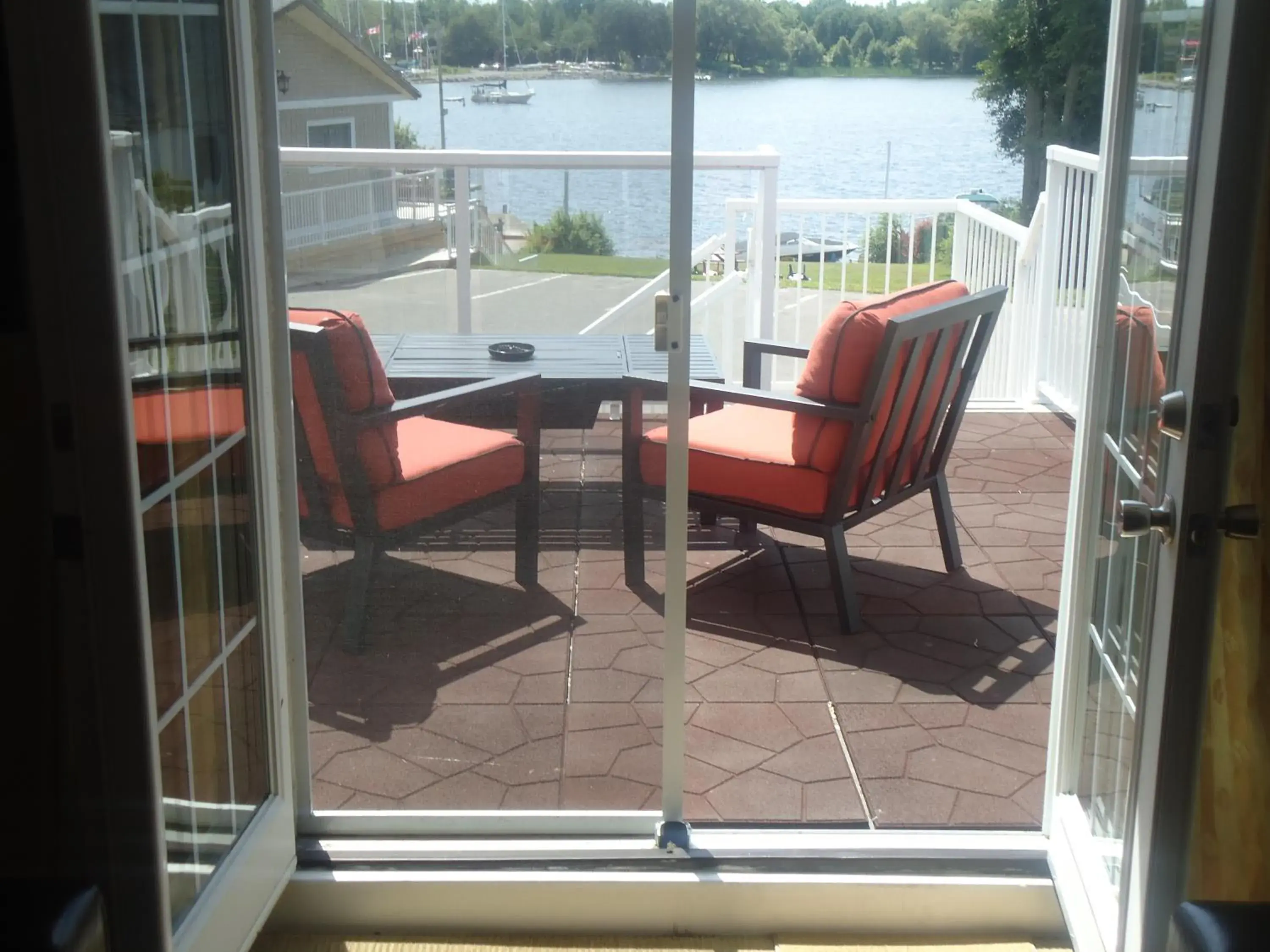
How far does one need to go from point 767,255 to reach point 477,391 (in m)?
3.29

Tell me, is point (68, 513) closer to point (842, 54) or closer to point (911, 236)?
point (842, 54)

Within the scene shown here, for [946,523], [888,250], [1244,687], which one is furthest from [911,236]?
[1244,687]

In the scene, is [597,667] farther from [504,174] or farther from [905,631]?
[905,631]

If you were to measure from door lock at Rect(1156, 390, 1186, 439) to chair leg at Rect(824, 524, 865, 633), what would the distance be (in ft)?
6.35

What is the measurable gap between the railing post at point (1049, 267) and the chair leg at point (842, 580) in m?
2.45

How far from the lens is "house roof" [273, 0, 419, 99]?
2.12 metres

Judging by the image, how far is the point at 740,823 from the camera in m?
2.64

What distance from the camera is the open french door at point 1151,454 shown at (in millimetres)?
1571

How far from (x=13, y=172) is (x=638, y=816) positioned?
4.98 feet

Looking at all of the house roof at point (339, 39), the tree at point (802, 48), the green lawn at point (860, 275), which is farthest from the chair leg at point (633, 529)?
the green lawn at point (860, 275)

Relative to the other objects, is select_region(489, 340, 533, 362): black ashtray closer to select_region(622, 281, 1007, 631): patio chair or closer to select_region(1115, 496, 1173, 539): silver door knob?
select_region(1115, 496, 1173, 539): silver door knob

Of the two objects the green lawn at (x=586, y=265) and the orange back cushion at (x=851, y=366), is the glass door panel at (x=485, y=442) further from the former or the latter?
the orange back cushion at (x=851, y=366)

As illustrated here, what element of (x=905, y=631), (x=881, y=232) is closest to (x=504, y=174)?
(x=905, y=631)

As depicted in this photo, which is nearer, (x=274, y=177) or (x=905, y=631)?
(x=274, y=177)
